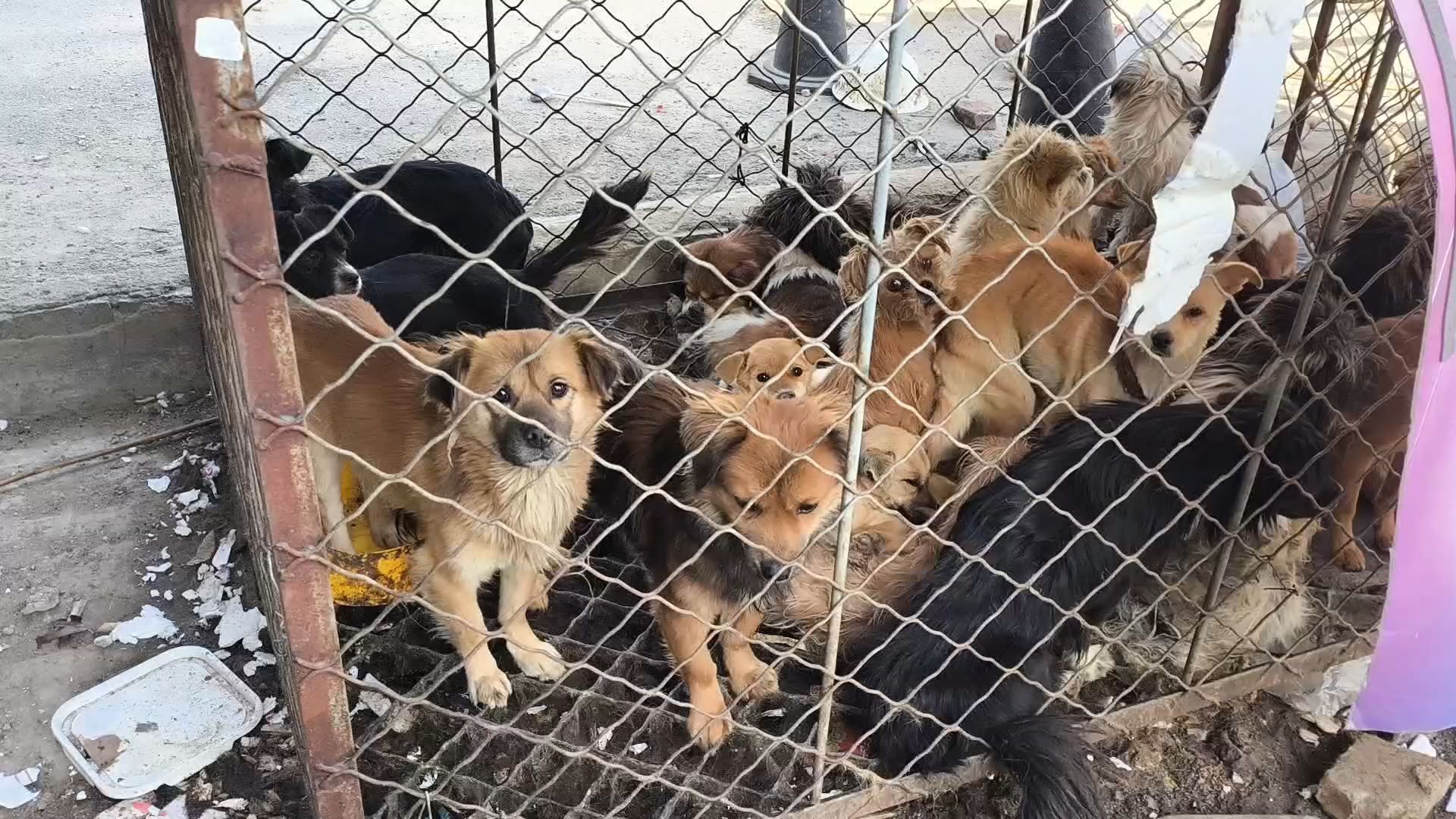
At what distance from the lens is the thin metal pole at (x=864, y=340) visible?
1753 mm

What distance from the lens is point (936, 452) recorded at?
12.2 ft

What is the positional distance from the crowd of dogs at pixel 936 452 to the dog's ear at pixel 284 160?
22 millimetres

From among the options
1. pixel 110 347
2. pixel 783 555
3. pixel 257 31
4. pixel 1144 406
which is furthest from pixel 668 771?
pixel 257 31

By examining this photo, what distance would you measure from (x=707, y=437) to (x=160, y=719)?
158 centimetres

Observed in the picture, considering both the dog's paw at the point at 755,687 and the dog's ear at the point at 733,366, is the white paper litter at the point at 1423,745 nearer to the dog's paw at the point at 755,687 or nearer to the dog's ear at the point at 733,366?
the dog's paw at the point at 755,687

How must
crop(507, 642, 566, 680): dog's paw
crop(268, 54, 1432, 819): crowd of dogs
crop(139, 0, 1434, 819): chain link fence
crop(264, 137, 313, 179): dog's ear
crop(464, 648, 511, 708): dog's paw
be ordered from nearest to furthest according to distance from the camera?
crop(139, 0, 1434, 819): chain link fence
crop(268, 54, 1432, 819): crowd of dogs
crop(464, 648, 511, 708): dog's paw
crop(507, 642, 566, 680): dog's paw
crop(264, 137, 313, 179): dog's ear

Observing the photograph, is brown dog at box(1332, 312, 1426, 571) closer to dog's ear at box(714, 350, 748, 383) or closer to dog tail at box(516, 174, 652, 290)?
dog's ear at box(714, 350, 748, 383)

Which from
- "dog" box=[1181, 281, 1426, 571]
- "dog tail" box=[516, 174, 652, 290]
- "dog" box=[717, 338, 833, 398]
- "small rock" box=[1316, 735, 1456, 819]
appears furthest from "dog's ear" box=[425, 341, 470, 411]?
"small rock" box=[1316, 735, 1456, 819]

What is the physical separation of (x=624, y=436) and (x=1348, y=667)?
215 cm

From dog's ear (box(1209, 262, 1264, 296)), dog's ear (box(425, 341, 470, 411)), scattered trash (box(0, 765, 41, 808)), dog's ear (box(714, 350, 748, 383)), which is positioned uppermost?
dog's ear (box(1209, 262, 1264, 296))

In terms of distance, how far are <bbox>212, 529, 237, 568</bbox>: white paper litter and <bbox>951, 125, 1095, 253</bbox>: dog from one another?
101 inches

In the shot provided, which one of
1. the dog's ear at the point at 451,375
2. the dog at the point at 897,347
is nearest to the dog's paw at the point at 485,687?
the dog's ear at the point at 451,375

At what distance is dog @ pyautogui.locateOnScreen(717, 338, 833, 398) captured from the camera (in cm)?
333

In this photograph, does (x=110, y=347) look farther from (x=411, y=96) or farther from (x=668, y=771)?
(x=411, y=96)
